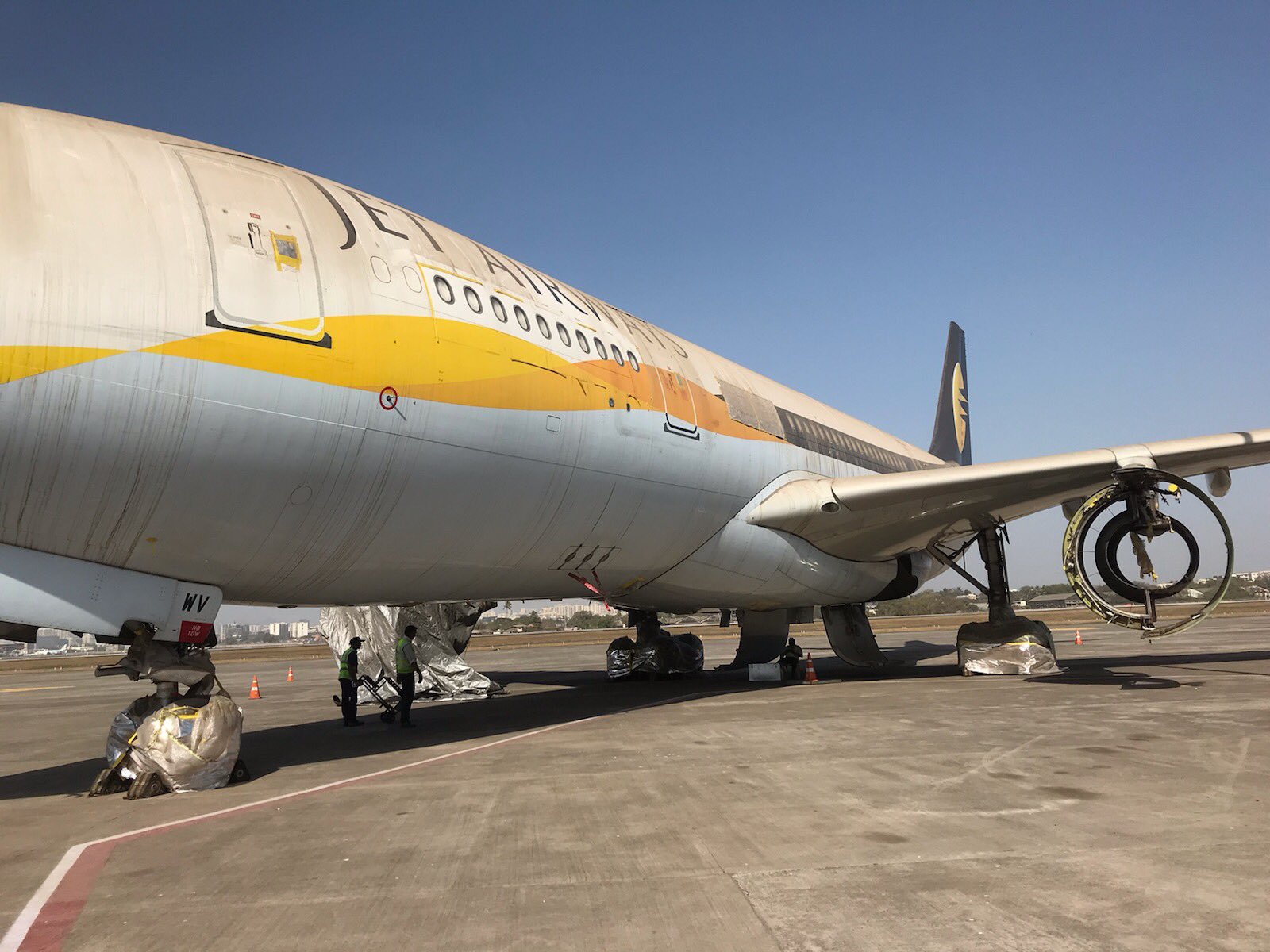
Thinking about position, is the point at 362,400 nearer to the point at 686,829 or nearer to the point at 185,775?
the point at 185,775

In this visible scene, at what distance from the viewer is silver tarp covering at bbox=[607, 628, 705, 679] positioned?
61.7 feet

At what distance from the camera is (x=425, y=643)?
16375mm

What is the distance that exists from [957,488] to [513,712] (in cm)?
778

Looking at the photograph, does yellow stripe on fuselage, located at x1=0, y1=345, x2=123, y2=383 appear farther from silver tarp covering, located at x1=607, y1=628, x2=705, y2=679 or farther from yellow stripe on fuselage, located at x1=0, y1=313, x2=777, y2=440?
silver tarp covering, located at x1=607, y1=628, x2=705, y2=679

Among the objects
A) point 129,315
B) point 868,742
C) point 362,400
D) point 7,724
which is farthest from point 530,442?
point 7,724

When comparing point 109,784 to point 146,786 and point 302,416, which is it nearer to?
point 146,786

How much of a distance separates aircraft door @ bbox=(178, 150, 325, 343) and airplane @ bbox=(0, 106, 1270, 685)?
2 centimetres

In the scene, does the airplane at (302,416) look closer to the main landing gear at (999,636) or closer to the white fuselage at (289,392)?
the white fuselage at (289,392)

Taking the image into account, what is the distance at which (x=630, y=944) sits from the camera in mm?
3475

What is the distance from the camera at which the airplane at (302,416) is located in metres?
6.12

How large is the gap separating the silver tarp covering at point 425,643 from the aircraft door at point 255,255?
32.8 feet

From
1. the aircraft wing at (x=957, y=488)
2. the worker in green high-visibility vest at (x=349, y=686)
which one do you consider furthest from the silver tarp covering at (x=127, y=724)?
the aircraft wing at (x=957, y=488)

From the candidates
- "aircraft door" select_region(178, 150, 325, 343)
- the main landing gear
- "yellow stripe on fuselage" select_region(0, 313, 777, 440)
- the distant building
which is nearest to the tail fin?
the main landing gear

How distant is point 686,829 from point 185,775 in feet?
15.2
